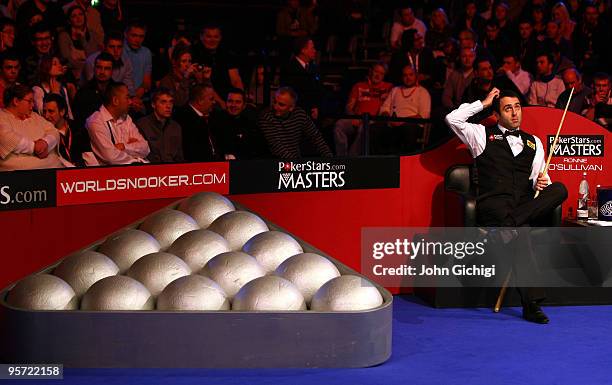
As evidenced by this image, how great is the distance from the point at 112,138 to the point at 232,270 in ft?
7.95

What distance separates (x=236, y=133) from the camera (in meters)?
10.0

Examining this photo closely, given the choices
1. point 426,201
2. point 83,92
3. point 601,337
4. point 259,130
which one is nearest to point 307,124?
point 259,130

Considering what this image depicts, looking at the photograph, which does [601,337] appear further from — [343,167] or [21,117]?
[21,117]

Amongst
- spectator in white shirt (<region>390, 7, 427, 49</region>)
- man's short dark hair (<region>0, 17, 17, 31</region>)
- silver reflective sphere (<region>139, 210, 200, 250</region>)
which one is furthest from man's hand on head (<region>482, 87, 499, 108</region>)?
man's short dark hair (<region>0, 17, 17, 31</region>)

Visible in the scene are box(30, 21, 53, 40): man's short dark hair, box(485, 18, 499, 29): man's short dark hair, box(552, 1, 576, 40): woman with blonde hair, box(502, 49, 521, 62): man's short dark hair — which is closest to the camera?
box(30, 21, 53, 40): man's short dark hair

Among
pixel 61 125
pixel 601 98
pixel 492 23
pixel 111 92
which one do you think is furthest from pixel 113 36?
pixel 601 98

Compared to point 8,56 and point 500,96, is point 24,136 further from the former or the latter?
point 500,96

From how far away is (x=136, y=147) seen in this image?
9406 millimetres

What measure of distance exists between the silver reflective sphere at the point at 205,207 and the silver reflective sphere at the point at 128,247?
1.70 ft

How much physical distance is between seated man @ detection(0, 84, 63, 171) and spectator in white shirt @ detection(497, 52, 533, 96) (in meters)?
5.63

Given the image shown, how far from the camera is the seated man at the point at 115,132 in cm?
924

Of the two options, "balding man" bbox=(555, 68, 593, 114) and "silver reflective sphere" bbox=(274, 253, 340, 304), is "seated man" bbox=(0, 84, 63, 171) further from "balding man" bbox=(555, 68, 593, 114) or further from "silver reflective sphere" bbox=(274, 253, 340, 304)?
"balding man" bbox=(555, 68, 593, 114)

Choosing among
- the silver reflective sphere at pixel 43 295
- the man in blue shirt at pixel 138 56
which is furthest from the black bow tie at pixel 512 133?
the silver reflective sphere at pixel 43 295

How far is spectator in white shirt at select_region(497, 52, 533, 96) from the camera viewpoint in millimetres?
12664
